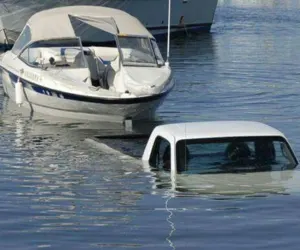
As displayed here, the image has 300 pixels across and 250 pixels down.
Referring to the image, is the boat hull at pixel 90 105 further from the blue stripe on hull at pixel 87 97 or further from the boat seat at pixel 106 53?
the boat seat at pixel 106 53

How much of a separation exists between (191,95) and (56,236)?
16.2m

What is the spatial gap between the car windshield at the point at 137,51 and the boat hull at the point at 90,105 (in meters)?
1.12

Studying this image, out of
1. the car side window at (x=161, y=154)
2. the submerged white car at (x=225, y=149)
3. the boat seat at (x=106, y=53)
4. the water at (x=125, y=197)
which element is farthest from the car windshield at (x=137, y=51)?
the submerged white car at (x=225, y=149)

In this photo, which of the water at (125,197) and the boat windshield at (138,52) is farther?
the boat windshield at (138,52)

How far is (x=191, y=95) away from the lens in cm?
2786

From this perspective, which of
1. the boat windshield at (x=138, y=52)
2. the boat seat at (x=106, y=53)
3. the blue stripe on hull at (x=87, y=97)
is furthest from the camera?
the boat seat at (x=106, y=53)

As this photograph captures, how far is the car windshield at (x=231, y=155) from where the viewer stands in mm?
13867

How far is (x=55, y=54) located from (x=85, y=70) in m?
1.50

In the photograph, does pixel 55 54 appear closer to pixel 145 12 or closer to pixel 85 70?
pixel 85 70

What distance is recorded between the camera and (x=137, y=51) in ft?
81.3

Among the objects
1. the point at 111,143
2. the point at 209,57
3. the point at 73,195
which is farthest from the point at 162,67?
the point at 209,57

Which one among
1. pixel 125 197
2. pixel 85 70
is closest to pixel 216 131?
pixel 125 197

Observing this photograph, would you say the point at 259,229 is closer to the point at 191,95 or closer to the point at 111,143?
the point at 111,143

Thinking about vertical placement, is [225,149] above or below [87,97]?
above
